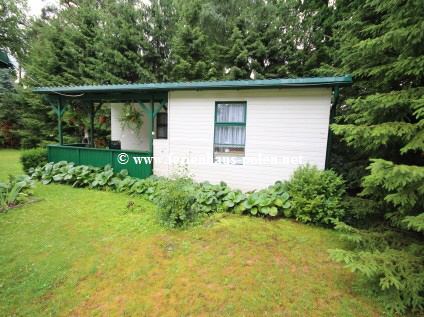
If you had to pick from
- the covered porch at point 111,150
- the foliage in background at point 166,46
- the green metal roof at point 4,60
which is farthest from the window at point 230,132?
the foliage in background at point 166,46

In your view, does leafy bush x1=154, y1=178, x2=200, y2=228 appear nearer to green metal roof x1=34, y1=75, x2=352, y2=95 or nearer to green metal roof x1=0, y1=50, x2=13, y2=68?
green metal roof x1=34, y1=75, x2=352, y2=95

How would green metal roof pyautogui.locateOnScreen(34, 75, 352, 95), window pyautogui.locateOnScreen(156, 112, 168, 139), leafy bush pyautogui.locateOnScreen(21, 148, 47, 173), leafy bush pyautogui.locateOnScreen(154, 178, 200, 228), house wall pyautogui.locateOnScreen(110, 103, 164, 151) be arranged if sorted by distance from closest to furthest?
leafy bush pyautogui.locateOnScreen(154, 178, 200, 228), green metal roof pyautogui.locateOnScreen(34, 75, 352, 95), leafy bush pyautogui.locateOnScreen(21, 148, 47, 173), window pyautogui.locateOnScreen(156, 112, 168, 139), house wall pyautogui.locateOnScreen(110, 103, 164, 151)

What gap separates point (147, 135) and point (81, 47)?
11.1m

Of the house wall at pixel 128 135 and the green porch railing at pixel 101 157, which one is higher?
the house wall at pixel 128 135

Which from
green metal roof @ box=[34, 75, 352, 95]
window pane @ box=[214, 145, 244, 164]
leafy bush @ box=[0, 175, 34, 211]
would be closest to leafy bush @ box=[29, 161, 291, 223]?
window pane @ box=[214, 145, 244, 164]

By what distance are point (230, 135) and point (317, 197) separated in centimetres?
273

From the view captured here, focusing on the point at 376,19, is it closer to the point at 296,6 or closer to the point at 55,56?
the point at 296,6

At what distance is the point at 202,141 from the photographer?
19.7 feet

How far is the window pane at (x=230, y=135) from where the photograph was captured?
5719mm

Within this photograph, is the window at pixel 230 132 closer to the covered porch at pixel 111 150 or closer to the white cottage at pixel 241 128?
the white cottage at pixel 241 128

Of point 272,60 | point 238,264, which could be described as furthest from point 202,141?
point 272,60

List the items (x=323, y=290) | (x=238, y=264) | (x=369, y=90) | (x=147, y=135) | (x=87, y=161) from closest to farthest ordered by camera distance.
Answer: (x=323, y=290) < (x=238, y=264) < (x=369, y=90) < (x=87, y=161) < (x=147, y=135)

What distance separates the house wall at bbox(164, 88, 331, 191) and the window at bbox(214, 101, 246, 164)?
14 centimetres

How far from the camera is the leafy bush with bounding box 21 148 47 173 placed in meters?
7.24
